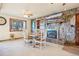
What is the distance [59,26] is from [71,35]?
1.09 m

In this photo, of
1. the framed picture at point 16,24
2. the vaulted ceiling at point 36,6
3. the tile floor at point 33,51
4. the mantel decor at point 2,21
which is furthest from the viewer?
the framed picture at point 16,24

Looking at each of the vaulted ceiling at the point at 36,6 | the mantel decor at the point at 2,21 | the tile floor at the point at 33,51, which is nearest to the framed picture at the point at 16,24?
the mantel decor at the point at 2,21

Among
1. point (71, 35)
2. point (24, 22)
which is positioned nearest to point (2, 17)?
point (24, 22)

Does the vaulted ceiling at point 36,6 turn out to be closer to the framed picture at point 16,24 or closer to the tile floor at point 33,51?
the tile floor at point 33,51

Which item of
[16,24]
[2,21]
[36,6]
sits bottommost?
[16,24]

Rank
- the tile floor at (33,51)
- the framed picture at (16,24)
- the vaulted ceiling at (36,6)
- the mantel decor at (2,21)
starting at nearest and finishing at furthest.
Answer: the tile floor at (33,51), the vaulted ceiling at (36,6), the mantel decor at (2,21), the framed picture at (16,24)

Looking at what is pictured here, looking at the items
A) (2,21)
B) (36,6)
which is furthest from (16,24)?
(36,6)

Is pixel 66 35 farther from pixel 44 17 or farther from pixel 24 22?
pixel 24 22

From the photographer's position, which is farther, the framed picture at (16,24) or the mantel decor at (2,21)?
the framed picture at (16,24)

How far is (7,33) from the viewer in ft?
26.4

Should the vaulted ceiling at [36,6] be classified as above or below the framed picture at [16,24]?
above

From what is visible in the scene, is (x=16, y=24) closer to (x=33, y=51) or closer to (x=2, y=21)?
(x=2, y=21)

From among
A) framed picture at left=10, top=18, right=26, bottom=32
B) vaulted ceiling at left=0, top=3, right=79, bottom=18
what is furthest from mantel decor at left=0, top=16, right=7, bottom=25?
vaulted ceiling at left=0, top=3, right=79, bottom=18

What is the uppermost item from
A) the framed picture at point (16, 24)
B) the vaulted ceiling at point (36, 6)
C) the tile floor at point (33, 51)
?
the vaulted ceiling at point (36, 6)
